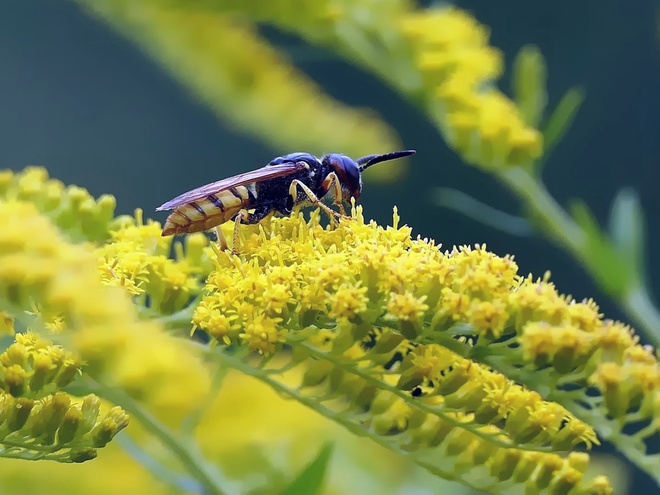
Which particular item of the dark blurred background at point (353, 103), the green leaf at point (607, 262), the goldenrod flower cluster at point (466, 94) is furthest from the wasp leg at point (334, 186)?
the dark blurred background at point (353, 103)

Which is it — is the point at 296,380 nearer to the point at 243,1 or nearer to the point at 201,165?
the point at 243,1

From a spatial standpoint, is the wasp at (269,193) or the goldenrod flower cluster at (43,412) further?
the wasp at (269,193)

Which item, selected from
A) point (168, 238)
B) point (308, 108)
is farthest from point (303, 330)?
point (308, 108)

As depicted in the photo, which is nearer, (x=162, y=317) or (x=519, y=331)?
(x=519, y=331)

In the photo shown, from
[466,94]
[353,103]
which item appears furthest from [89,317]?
[353,103]

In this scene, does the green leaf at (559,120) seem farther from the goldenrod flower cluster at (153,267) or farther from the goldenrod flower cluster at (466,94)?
the goldenrod flower cluster at (153,267)

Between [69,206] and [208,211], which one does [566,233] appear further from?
[69,206]

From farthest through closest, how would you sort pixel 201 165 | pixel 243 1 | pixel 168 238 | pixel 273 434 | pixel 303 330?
1. pixel 201 165
2. pixel 273 434
3. pixel 243 1
4. pixel 168 238
5. pixel 303 330
